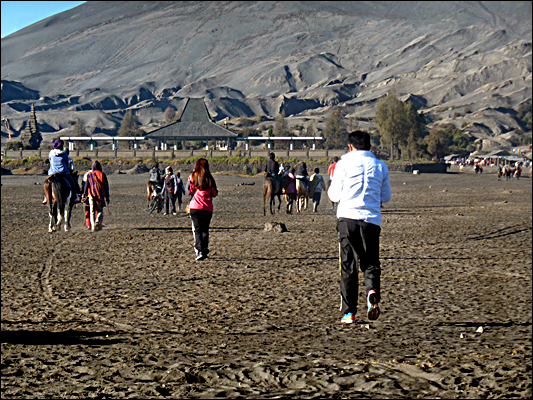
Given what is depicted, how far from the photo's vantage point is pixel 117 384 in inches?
838

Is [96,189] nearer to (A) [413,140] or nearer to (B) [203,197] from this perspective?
(B) [203,197]

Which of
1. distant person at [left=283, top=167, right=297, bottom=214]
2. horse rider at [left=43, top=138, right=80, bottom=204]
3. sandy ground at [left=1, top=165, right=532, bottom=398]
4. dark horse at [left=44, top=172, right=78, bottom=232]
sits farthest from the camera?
distant person at [left=283, top=167, right=297, bottom=214]

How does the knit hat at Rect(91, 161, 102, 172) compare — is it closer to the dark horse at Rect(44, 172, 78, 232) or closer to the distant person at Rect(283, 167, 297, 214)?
the dark horse at Rect(44, 172, 78, 232)

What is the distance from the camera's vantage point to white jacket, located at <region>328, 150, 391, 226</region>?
5.20 meters

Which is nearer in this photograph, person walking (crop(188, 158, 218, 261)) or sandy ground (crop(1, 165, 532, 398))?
person walking (crop(188, 158, 218, 261))

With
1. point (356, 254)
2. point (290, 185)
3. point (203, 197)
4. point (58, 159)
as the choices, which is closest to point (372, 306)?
point (356, 254)

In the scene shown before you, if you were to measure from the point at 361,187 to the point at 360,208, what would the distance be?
163mm

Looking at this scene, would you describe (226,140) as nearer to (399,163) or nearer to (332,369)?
(332,369)

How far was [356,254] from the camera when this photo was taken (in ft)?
18.2

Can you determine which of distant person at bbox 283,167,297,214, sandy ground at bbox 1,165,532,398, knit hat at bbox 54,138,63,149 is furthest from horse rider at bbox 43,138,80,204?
distant person at bbox 283,167,297,214

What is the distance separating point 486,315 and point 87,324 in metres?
15.9

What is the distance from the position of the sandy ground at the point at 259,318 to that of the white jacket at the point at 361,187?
9.35 m

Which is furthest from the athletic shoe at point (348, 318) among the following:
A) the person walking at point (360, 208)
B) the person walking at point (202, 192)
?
the person walking at point (202, 192)

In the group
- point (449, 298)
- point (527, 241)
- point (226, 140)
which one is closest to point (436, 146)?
point (527, 241)
